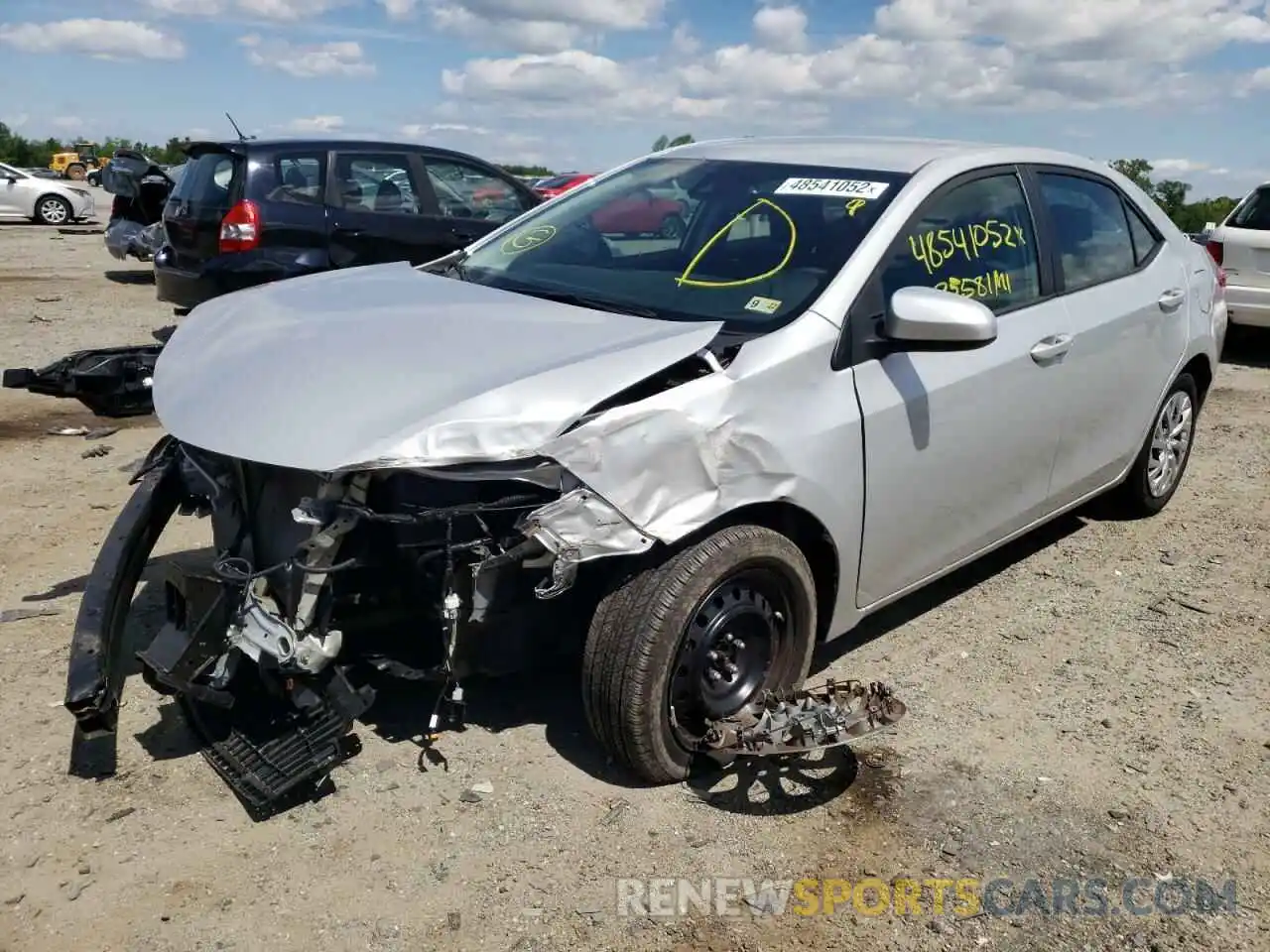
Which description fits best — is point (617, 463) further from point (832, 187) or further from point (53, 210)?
point (53, 210)

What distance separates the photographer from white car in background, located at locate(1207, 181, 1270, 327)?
9469 mm

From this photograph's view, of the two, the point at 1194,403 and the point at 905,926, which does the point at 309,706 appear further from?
the point at 1194,403

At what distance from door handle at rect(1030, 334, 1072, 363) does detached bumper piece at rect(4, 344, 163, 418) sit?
10.2 ft

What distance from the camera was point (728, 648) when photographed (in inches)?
130

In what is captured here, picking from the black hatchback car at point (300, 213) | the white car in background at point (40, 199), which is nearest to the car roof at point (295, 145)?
the black hatchback car at point (300, 213)

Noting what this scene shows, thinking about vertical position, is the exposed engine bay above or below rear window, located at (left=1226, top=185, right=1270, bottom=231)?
below

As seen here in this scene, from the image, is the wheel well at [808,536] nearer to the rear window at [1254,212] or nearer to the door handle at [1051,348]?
the door handle at [1051,348]

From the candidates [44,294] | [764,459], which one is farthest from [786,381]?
[44,294]

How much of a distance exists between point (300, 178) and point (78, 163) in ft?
137

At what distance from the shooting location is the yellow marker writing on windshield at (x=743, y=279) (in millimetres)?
3596

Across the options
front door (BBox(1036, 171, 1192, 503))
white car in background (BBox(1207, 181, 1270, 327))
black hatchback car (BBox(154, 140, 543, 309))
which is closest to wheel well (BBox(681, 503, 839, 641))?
front door (BBox(1036, 171, 1192, 503))

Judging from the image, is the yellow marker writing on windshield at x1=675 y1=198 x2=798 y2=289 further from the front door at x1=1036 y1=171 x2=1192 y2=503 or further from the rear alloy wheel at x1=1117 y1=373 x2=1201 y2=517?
the rear alloy wheel at x1=1117 y1=373 x2=1201 y2=517

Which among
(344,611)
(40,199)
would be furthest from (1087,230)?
(40,199)

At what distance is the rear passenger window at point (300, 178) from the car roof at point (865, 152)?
467 cm
